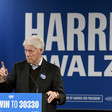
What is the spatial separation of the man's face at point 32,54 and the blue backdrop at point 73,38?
4.89 ft

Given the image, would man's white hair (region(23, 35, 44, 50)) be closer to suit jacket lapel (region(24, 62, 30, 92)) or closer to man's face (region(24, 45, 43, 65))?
man's face (region(24, 45, 43, 65))

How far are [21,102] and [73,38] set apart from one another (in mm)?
2122

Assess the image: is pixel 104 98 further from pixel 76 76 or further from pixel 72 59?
pixel 72 59

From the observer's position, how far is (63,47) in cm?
347

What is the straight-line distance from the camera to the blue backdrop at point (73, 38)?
345 centimetres

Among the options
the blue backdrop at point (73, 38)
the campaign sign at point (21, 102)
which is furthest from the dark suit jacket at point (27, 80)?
the blue backdrop at point (73, 38)

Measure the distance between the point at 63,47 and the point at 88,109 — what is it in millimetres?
987

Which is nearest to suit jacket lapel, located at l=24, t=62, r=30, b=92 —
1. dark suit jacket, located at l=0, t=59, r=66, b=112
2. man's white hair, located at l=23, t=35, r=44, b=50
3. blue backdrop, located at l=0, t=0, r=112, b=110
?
dark suit jacket, located at l=0, t=59, r=66, b=112

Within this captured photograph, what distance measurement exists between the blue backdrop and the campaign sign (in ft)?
6.67

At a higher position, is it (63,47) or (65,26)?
(65,26)

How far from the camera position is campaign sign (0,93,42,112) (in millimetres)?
1458

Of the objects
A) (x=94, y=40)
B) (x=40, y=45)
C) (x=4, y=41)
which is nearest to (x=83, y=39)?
(x=94, y=40)

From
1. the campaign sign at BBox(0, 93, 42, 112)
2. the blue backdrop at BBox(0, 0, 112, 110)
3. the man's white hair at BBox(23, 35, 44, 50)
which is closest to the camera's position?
the campaign sign at BBox(0, 93, 42, 112)

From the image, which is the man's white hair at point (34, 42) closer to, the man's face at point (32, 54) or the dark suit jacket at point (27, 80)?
the man's face at point (32, 54)
